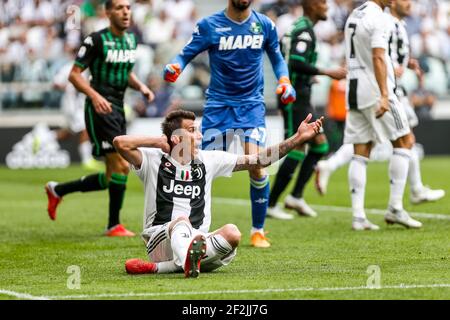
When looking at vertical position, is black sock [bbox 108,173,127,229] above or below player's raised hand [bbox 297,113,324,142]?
below

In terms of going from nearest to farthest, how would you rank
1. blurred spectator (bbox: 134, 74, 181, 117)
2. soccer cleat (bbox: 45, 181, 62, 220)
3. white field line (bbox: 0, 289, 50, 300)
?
white field line (bbox: 0, 289, 50, 300)
soccer cleat (bbox: 45, 181, 62, 220)
blurred spectator (bbox: 134, 74, 181, 117)

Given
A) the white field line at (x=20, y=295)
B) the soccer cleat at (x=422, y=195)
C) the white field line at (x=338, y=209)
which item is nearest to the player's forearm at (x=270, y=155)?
the white field line at (x=20, y=295)

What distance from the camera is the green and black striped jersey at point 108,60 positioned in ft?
37.9

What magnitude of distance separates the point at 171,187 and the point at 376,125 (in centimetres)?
368

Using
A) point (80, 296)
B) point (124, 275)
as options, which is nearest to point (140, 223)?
point (124, 275)

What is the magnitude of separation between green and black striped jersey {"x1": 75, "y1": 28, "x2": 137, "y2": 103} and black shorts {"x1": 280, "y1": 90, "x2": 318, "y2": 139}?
228 centimetres

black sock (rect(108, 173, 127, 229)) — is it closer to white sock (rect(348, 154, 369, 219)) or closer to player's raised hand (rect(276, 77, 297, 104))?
white sock (rect(348, 154, 369, 219))

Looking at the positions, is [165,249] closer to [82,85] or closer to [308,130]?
[308,130]

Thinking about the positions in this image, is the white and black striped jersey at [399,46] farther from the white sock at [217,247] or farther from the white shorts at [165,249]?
the white sock at [217,247]

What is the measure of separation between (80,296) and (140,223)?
20.0 feet

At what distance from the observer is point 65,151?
24.3 meters

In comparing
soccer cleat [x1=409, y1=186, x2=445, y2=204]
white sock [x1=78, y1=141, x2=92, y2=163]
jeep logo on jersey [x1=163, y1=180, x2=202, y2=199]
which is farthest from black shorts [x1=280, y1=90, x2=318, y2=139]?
white sock [x1=78, y1=141, x2=92, y2=163]

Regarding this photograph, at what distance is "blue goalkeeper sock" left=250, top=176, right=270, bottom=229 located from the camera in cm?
1034
